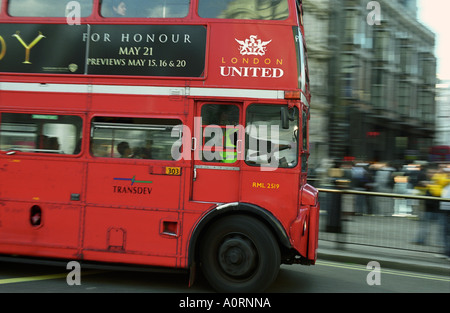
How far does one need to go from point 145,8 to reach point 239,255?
129 inches

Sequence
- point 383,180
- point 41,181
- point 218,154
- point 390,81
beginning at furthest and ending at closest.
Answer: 1. point 390,81
2. point 383,180
3. point 41,181
4. point 218,154

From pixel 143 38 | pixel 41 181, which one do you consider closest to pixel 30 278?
pixel 41 181

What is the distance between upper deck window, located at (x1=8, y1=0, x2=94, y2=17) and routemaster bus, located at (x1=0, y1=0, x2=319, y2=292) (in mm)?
15

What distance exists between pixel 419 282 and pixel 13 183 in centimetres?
590

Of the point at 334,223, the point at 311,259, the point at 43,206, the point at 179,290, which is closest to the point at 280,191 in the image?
the point at 311,259

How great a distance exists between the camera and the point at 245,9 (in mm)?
6590

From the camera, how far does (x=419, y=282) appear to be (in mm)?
7949

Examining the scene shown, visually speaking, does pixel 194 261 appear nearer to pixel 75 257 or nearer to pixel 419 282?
pixel 75 257

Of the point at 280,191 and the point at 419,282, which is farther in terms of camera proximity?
the point at 419,282

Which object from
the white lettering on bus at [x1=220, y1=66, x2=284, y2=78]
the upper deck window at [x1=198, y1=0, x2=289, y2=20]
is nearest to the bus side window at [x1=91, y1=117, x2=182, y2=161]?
the white lettering on bus at [x1=220, y1=66, x2=284, y2=78]

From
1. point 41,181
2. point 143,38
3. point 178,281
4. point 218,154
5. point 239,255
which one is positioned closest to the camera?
point 239,255

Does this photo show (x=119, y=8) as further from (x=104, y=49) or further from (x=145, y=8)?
(x=104, y=49)
